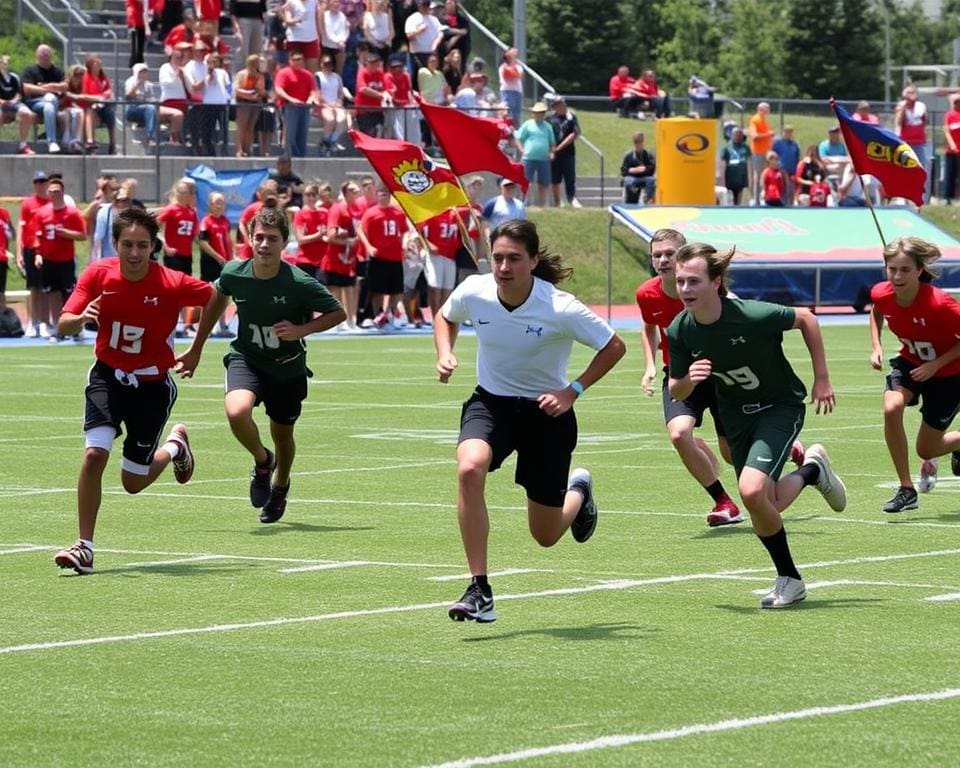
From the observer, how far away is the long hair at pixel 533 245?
9617mm

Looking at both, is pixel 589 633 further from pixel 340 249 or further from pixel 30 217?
pixel 340 249

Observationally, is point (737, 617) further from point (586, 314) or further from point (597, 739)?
point (597, 739)

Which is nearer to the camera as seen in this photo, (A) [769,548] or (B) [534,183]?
(A) [769,548]

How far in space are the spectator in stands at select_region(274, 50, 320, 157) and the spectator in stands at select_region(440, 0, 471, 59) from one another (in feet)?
13.7

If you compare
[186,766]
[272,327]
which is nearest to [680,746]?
[186,766]

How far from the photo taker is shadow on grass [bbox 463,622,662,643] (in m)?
9.09

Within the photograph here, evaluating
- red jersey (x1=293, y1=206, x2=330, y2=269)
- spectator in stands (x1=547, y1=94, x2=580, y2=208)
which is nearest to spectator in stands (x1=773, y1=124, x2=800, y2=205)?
spectator in stands (x1=547, y1=94, x2=580, y2=208)

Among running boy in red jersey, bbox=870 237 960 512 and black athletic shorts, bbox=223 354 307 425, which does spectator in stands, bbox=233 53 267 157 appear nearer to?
black athletic shorts, bbox=223 354 307 425

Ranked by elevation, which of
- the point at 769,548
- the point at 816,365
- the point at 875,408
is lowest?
the point at 875,408

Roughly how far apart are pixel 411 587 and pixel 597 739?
146 inches

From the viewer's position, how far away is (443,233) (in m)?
33.0

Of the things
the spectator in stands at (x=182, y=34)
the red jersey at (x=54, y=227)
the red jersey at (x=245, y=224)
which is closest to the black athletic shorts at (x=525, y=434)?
the red jersey at (x=245, y=224)

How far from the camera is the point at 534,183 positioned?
4131 cm

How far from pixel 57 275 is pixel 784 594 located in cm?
2160
